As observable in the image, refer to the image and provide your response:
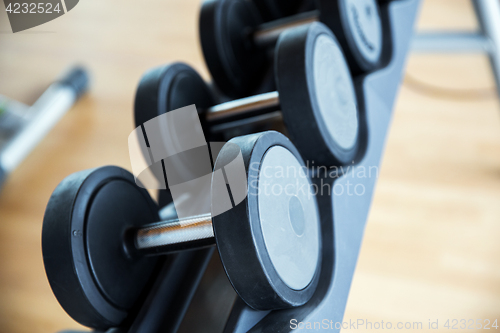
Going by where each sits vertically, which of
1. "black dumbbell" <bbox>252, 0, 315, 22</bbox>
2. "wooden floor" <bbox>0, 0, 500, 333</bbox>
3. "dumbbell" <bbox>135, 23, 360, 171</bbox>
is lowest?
"wooden floor" <bbox>0, 0, 500, 333</bbox>

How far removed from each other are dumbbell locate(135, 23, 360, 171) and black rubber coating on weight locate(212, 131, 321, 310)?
0.42 feet

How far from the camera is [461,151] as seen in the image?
128 centimetres

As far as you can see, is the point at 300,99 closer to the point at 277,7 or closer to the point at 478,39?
the point at 277,7

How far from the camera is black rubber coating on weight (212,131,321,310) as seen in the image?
1.17 ft

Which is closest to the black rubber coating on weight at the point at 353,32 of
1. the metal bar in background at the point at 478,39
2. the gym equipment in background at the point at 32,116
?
the metal bar in background at the point at 478,39

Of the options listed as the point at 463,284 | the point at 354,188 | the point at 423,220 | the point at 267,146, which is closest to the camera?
the point at 267,146

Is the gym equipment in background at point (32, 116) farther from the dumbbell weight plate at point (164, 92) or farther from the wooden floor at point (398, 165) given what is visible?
the dumbbell weight plate at point (164, 92)

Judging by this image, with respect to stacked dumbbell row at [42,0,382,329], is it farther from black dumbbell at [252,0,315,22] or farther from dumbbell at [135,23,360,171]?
black dumbbell at [252,0,315,22]

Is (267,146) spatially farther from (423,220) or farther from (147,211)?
(423,220)

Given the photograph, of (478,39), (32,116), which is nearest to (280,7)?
(478,39)

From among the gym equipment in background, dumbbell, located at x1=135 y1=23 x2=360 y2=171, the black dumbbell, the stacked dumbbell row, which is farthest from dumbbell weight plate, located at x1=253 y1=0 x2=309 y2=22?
the gym equipment in background

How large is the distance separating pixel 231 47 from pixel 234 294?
412 millimetres

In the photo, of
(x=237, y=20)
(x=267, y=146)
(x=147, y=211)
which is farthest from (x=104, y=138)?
(x=267, y=146)

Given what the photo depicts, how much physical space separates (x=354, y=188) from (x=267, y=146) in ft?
0.62
